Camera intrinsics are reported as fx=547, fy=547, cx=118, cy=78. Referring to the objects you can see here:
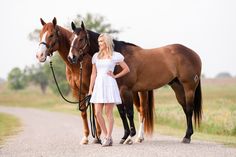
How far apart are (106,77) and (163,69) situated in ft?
5.39

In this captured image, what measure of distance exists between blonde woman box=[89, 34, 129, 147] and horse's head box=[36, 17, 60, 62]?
38.3 inches

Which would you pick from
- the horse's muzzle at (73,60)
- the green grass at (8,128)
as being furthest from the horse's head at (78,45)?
the green grass at (8,128)

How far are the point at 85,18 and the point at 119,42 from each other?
39.3 meters

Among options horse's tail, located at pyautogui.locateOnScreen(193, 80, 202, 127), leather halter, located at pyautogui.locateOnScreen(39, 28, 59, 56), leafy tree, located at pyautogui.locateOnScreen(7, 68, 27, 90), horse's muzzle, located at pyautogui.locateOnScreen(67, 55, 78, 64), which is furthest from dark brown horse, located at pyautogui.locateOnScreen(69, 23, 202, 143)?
leafy tree, located at pyautogui.locateOnScreen(7, 68, 27, 90)

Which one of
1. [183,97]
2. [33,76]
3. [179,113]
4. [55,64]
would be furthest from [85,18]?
[33,76]

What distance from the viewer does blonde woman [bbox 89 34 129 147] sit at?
32.9ft

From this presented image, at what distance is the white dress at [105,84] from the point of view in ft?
33.0

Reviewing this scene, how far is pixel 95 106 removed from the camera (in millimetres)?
10250

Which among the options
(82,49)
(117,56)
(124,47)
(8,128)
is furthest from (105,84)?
(8,128)

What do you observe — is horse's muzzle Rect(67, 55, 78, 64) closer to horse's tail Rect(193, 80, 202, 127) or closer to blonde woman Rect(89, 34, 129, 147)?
blonde woman Rect(89, 34, 129, 147)

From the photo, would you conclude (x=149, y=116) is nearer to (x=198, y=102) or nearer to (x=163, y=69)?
(x=198, y=102)

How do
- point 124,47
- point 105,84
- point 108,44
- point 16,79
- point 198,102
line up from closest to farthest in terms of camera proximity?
point 108,44 < point 105,84 < point 124,47 < point 198,102 < point 16,79

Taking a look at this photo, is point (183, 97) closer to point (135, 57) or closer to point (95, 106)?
point (135, 57)

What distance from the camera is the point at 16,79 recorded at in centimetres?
12888
